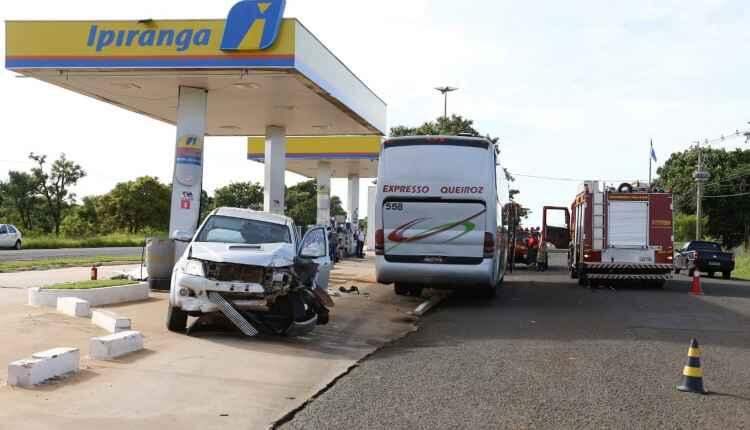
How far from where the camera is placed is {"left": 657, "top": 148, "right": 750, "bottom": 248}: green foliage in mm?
66938

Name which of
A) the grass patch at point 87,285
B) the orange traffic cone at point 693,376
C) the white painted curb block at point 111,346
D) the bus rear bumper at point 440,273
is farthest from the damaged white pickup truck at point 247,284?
the orange traffic cone at point 693,376

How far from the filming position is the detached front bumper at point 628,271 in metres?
22.3

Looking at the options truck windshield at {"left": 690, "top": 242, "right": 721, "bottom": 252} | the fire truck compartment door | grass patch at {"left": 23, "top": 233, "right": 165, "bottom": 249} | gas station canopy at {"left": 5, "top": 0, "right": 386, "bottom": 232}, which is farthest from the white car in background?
truck windshield at {"left": 690, "top": 242, "right": 721, "bottom": 252}

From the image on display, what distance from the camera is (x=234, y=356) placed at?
9.27 meters

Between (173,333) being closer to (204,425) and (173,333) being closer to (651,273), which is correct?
(204,425)

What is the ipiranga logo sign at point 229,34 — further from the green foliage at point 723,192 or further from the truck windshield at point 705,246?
the green foliage at point 723,192

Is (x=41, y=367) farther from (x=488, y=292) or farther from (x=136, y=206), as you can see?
(x=136, y=206)

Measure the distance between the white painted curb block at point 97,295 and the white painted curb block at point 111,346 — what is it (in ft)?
15.5

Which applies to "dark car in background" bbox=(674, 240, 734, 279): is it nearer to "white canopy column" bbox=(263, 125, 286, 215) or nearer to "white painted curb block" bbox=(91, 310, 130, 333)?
"white canopy column" bbox=(263, 125, 286, 215)

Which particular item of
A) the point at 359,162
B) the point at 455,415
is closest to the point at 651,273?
the point at 455,415

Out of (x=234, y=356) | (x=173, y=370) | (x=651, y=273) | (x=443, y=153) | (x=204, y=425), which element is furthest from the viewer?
(x=651, y=273)

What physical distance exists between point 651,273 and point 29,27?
57.9 feet

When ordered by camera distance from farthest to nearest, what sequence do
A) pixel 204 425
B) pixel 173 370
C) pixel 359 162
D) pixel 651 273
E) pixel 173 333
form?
pixel 359 162, pixel 651 273, pixel 173 333, pixel 173 370, pixel 204 425

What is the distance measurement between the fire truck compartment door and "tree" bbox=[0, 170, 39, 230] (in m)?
57.1
